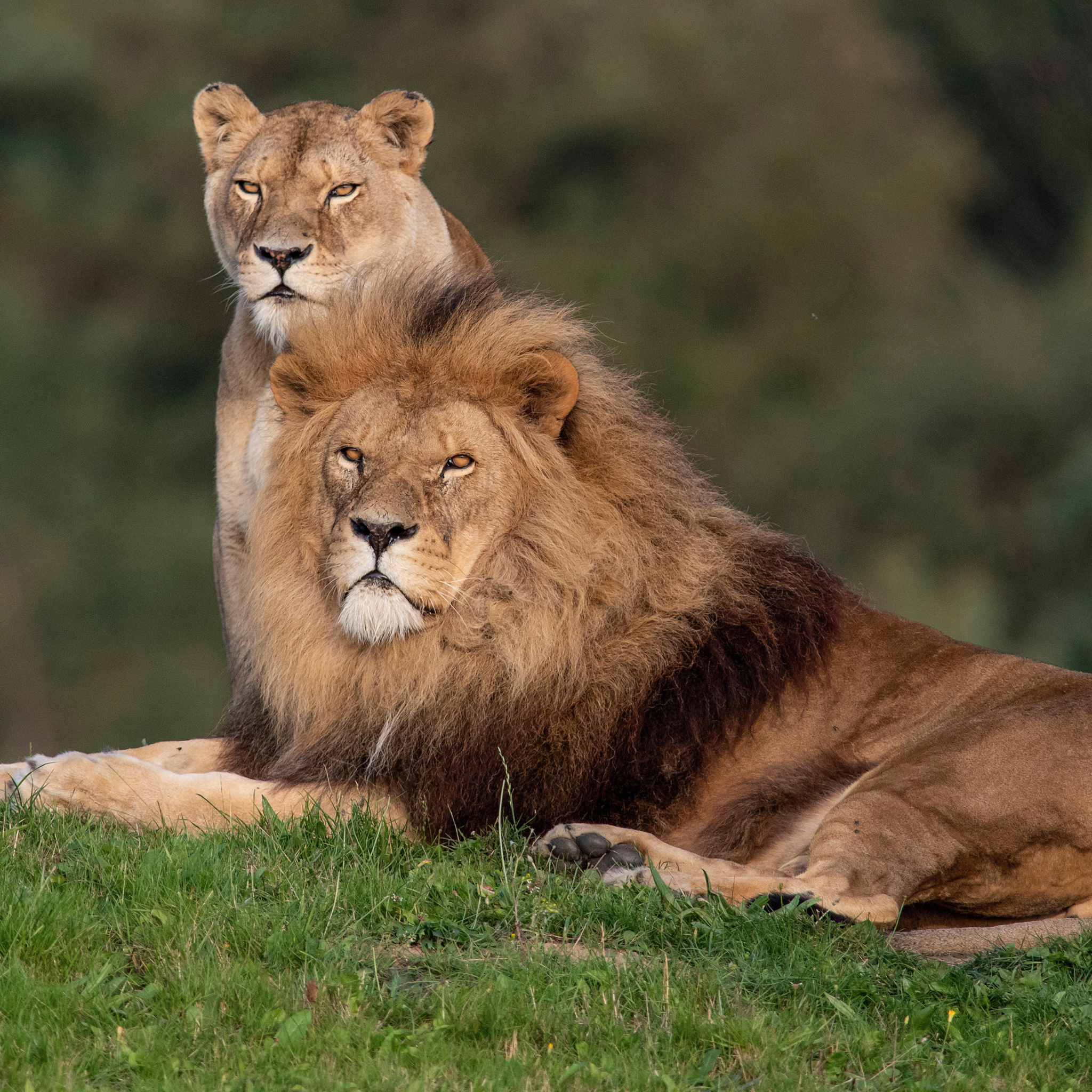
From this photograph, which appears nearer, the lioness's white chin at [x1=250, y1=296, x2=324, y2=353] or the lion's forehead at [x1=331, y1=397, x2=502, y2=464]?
the lion's forehead at [x1=331, y1=397, x2=502, y2=464]

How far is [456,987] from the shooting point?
3.25 metres

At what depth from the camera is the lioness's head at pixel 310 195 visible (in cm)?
611

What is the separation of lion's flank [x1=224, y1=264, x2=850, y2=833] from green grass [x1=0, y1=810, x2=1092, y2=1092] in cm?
50

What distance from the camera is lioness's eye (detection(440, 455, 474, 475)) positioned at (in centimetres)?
441

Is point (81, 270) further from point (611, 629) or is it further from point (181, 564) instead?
point (611, 629)

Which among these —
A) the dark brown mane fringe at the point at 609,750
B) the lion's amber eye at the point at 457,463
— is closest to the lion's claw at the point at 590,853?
the dark brown mane fringe at the point at 609,750

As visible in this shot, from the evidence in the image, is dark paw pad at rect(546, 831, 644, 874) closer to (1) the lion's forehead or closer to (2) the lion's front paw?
(2) the lion's front paw

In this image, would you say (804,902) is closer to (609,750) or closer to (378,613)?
(609,750)

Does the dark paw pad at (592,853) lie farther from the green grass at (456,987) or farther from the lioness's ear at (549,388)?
the lioness's ear at (549,388)

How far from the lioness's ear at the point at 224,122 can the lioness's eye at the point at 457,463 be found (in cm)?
284

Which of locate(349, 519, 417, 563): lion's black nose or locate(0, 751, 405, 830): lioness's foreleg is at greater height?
locate(349, 519, 417, 563): lion's black nose

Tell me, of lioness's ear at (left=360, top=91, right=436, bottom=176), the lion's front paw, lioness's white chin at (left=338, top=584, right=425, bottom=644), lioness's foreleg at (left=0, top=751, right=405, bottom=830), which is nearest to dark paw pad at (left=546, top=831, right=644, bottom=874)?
the lion's front paw

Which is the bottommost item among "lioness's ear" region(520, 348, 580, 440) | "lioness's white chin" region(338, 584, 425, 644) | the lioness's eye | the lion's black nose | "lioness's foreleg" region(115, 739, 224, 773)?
"lioness's foreleg" region(115, 739, 224, 773)

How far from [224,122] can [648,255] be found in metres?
14.9
